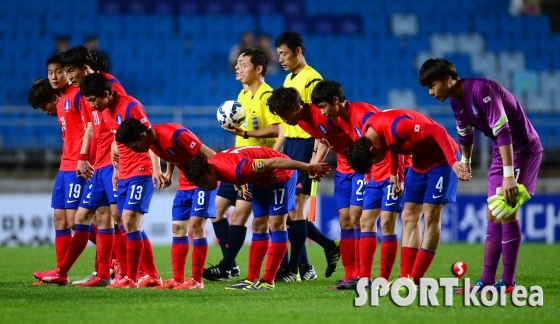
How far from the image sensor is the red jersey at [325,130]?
28.4ft

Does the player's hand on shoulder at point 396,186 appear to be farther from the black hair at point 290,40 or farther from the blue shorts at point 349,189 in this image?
the black hair at point 290,40

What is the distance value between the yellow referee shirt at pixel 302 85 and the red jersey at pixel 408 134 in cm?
205

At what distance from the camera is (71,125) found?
9.92 m

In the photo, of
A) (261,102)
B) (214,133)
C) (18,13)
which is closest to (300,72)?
(261,102)

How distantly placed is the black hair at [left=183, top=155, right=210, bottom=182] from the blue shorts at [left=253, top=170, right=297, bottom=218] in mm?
835

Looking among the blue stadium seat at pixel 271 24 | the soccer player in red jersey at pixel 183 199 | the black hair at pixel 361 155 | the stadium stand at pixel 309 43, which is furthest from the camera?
the blue stadium seat at pixel 271 24

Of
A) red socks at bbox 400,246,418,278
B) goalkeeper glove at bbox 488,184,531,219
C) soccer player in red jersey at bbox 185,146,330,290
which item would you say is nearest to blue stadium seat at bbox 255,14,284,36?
soccer player in red jersey at bbox 185,146,330,290

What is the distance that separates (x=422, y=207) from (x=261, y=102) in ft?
8.23

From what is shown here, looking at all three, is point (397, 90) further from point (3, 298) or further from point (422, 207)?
point (3, 298)

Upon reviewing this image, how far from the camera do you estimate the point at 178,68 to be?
2114 cm

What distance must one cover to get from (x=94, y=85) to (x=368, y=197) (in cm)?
277

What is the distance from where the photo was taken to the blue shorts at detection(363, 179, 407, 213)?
8.40m

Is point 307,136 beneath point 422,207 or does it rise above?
above

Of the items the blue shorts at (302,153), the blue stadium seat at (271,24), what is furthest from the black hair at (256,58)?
the blue stadium seat at (271,24)
